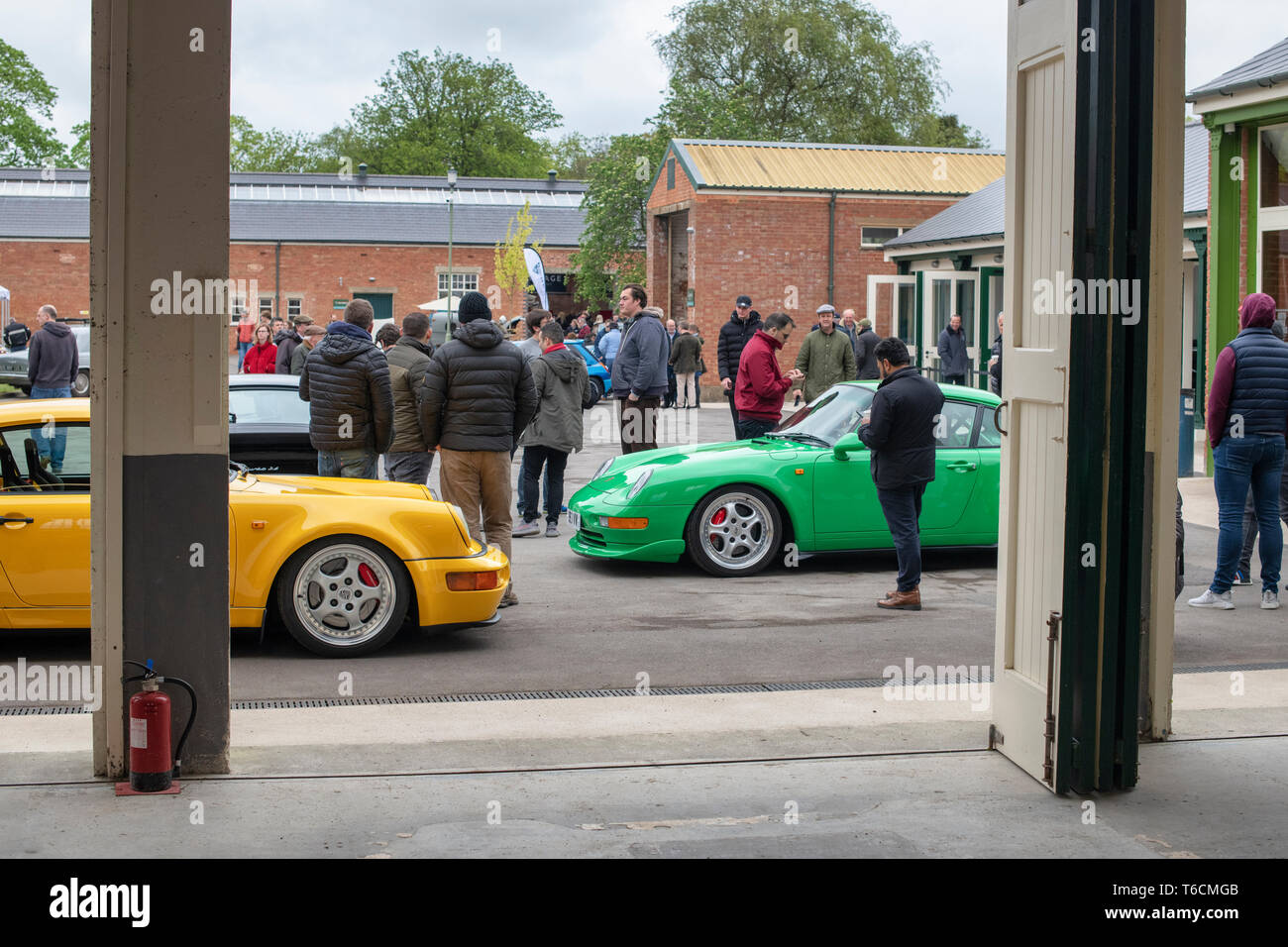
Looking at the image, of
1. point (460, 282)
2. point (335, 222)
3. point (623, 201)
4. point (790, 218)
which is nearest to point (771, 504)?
point (790, 218)

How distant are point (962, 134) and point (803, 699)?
61.2 meters

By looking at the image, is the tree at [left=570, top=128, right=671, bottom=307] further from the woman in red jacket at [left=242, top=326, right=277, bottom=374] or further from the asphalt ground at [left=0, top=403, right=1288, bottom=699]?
the asphalt ground at [left=0, top=403, right=1288, bottom=699]

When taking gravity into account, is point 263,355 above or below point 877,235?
below

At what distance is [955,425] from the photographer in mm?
10430

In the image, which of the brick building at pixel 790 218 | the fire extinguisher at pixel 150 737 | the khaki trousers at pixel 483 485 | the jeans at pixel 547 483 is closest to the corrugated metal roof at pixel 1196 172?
the jeans at pixel 547 483

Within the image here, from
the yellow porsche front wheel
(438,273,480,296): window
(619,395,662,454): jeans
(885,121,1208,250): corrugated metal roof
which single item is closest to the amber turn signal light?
the yellow porsche front wheel

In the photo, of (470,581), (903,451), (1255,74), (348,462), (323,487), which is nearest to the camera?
(470,581)

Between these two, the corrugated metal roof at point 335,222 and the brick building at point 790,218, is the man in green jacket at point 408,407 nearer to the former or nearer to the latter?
the brick building at point 790,218

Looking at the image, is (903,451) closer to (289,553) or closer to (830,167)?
(289,553)

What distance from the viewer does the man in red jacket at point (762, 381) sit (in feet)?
40.8

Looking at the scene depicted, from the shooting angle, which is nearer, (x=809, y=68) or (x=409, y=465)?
(x=409, y=465)

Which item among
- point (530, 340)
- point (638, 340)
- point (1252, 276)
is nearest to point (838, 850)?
point (638, 340)

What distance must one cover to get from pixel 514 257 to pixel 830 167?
23.9 meters
